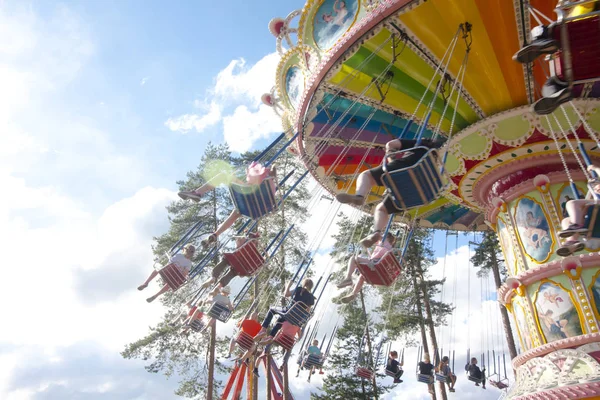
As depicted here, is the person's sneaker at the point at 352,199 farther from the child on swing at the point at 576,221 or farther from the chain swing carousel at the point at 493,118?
the child on swing at the point at 576,221

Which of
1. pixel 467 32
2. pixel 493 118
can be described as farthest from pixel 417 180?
pixel 493 118

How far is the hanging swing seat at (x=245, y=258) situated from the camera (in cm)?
809

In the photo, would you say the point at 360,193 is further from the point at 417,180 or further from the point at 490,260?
the point at 490,260

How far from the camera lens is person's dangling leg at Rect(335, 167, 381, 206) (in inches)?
183

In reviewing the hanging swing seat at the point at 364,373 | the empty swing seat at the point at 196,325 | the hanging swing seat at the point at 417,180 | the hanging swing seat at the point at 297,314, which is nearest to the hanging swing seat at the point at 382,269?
the hanging swing seat at the point at 297,314

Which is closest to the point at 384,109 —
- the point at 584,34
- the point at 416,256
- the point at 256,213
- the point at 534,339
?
the point at 256,213

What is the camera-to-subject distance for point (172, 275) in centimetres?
916

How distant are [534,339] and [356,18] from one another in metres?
5.35

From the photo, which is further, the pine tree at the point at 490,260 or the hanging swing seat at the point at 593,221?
the pine tree at the point at 490,260

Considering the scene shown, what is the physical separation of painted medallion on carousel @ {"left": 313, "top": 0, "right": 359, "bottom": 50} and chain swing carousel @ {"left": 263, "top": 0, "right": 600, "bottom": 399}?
21 mm

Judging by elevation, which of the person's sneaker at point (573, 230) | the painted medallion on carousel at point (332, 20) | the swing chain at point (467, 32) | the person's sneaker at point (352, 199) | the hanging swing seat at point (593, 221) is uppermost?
the painted medallion on carousel at point (332, 20)

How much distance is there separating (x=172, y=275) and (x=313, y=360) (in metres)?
3.90

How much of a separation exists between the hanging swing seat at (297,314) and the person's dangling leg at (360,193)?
4.40m

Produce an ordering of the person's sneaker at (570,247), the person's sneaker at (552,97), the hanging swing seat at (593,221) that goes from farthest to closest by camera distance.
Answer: the person's sneaker at (570,247) < the hanging swing seat at (593,221) < the person's sneaker at (552,97)
